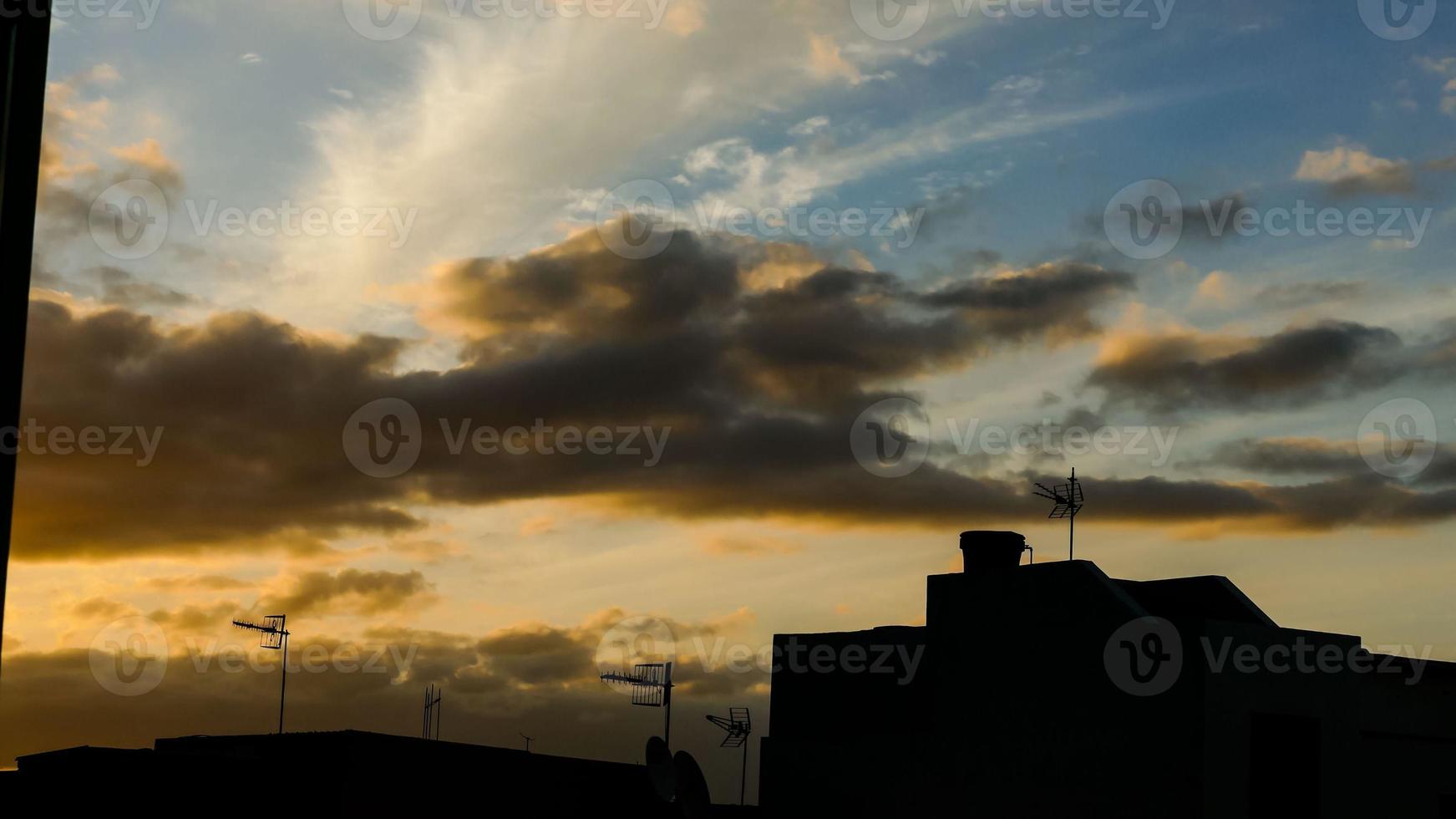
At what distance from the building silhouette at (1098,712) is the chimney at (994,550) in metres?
0.05

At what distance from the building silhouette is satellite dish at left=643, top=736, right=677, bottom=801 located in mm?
5262

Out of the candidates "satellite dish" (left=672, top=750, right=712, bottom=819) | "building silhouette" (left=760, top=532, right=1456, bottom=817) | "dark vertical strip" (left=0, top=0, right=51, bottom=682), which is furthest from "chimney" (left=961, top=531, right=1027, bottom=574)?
"dark vertical strip" (left=0, top=0, right=51, bottom=682)

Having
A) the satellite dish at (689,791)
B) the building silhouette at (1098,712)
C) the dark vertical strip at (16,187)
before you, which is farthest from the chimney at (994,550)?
the dark vertical strip at (16,187)

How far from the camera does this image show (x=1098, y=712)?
3353cm

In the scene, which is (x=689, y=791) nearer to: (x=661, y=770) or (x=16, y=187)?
(x=661, y=770)

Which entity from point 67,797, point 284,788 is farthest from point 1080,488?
point 67,797

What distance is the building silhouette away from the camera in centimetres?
3188

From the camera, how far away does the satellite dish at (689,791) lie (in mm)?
36094

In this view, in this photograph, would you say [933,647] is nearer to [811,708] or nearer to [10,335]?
[811,708]

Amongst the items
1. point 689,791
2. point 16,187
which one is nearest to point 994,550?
point 689,791

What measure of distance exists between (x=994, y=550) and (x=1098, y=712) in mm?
6224

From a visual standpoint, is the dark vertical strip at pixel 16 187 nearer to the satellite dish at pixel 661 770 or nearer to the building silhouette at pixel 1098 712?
the building silhouette at pixel 1098 712

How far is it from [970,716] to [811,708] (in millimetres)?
6721

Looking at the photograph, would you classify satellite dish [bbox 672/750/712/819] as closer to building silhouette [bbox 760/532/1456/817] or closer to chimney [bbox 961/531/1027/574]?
building silhouette [bbox 760/532/1456/817]
